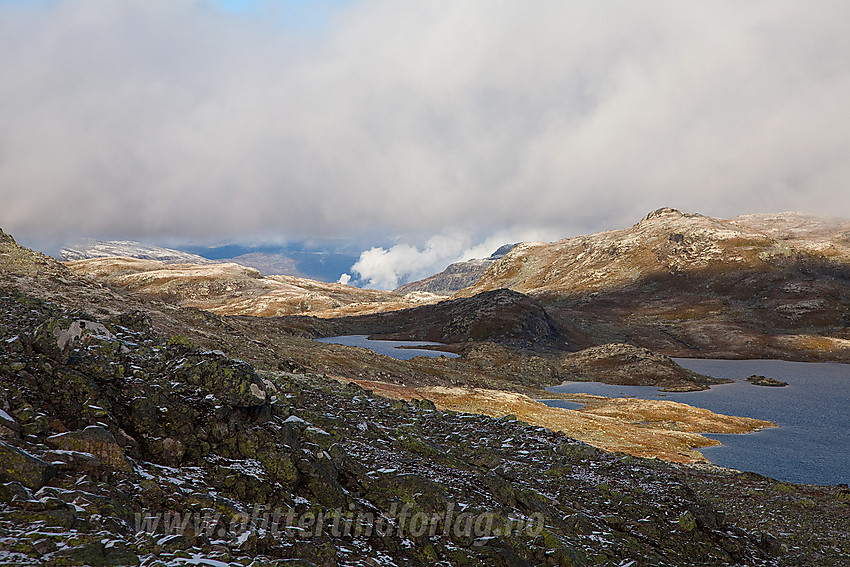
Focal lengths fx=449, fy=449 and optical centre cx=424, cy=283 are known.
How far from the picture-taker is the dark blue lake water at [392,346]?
12812 centimetres

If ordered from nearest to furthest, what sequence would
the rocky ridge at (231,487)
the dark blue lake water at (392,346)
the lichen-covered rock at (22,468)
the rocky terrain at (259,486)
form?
the lichen-covered rock at (22,468)
the rocky ridge at (231,487)
the rocky terrain at (259,486)
the dark blue lake water at (392,346)

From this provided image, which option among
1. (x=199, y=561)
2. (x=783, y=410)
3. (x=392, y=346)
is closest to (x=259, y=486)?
(x=199, y=561)

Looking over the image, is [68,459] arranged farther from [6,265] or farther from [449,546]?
[6,265]

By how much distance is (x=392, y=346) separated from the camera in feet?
488

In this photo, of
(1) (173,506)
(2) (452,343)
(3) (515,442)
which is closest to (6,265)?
(1) (173,506)

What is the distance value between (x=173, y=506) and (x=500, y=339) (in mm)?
141153

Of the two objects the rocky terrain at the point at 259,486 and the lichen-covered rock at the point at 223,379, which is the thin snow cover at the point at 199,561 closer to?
the rocky terrain at the point at 259,486

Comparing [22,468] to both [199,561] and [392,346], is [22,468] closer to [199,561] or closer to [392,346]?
[199,561]

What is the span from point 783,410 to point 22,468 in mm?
107234

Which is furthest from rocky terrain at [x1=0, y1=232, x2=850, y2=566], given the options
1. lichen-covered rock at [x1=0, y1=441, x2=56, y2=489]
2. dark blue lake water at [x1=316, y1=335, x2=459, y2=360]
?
dark blue lake water at [x1=316, y1=335, x2=459, y2=360]

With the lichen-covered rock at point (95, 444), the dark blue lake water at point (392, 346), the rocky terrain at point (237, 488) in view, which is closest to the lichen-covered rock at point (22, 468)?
the rocky terrain at point (237, 488)

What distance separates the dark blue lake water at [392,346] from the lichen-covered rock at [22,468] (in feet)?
354

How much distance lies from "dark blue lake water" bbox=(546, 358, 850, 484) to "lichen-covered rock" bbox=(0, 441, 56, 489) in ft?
190

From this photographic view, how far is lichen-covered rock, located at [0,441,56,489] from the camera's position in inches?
378
